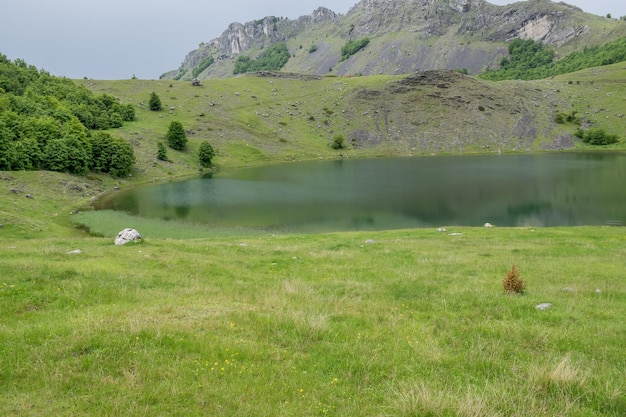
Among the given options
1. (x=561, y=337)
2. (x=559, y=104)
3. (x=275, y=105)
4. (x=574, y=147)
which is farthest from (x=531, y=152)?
(x=561, y=337)

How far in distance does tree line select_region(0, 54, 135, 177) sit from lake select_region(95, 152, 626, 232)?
12799 mm

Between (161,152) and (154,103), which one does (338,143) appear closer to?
(161,152)

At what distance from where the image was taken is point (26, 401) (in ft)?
22.4

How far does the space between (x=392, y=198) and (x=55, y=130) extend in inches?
2876

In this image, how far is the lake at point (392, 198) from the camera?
190ft

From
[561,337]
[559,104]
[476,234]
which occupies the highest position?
[559,104]

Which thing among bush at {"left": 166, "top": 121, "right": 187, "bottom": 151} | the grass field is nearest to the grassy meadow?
the grass field

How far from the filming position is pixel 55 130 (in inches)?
3374

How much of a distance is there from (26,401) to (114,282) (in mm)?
10052

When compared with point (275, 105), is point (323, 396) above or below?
below

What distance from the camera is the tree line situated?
77625mm

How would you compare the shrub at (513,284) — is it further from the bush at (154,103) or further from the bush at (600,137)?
the bush at (600,137)

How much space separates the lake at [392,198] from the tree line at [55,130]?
12.8m

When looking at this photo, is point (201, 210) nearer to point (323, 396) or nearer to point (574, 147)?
point (323, 396)
